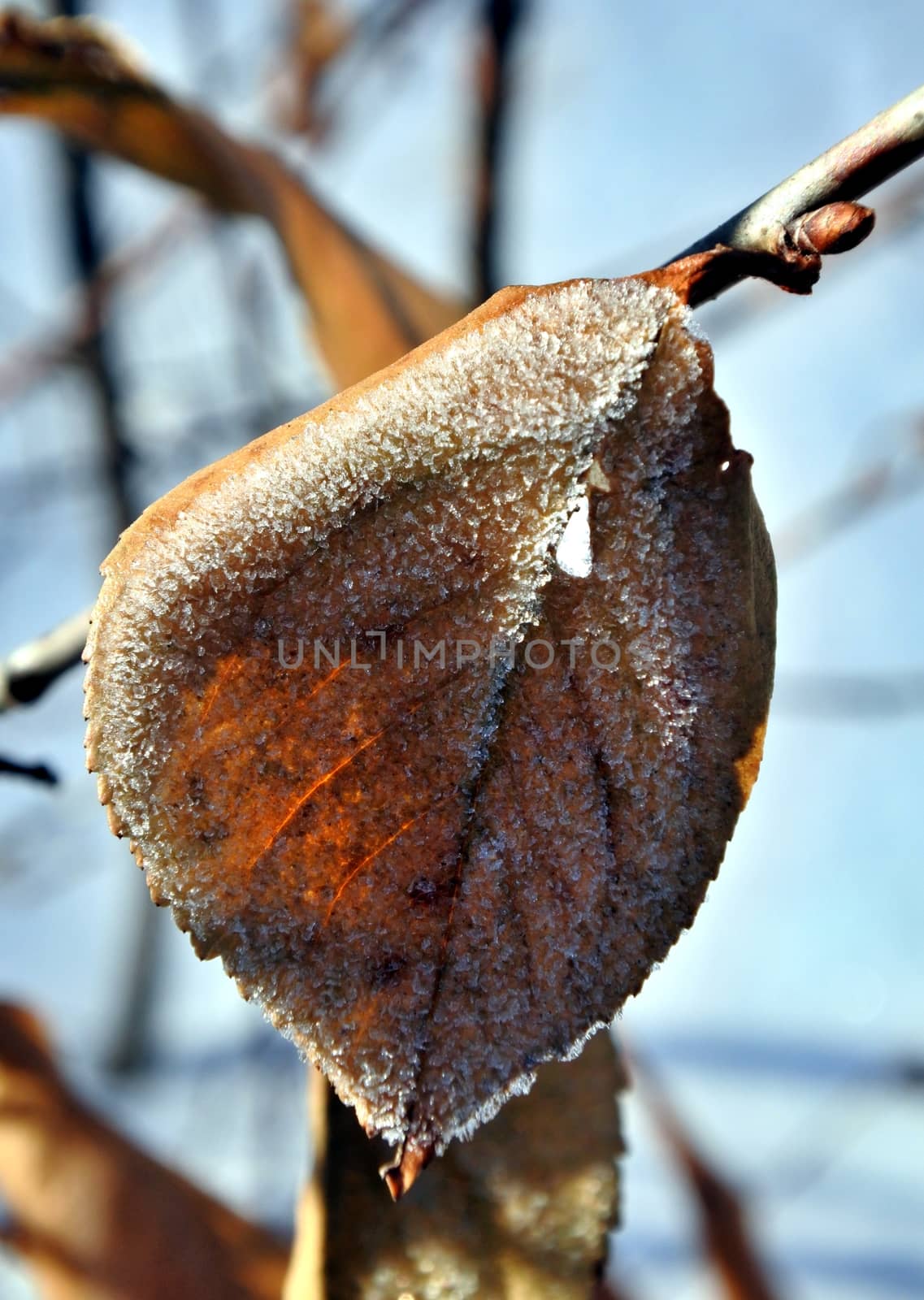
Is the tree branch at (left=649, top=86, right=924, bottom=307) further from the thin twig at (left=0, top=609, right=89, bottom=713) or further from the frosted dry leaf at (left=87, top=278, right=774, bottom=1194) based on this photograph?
the thin twig at (left=0, top=609, right=89, bottom=713)

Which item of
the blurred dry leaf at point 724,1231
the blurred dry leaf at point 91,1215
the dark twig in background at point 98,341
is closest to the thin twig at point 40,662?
the blurred dry leaf at point 91,1215

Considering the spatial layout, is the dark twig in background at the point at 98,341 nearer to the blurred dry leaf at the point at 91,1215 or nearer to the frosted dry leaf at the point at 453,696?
the blurred dry leaf at the point at 91,1215

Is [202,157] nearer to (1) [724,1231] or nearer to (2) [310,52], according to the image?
(1) [724,1231]

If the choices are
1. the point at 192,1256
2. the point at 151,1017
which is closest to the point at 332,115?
the point at 192,1256

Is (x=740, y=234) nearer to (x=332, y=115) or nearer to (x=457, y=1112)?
(x=457, y=1112)

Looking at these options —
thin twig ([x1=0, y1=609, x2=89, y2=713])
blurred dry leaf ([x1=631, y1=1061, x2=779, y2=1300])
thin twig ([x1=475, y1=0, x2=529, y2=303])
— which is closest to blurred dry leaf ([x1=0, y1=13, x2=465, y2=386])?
thin twig ([x1=0, y1=609, x2=89, y2=713])

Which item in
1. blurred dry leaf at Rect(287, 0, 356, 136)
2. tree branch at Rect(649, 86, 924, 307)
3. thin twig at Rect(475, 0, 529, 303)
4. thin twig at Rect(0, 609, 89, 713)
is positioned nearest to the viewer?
tree branch at Rect(649, 86, 924, 307)
